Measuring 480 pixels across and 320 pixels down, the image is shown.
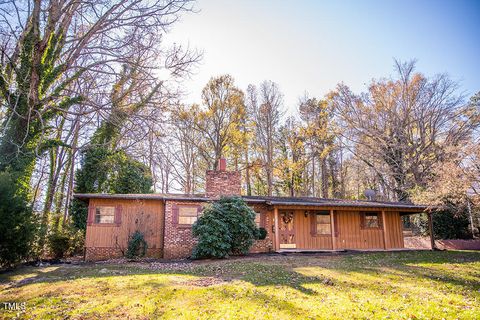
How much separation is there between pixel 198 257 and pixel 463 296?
369 inches

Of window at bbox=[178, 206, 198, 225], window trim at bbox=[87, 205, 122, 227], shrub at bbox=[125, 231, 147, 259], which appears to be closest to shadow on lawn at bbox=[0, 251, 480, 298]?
shrub at bbox=[125, 231, 147, 259]

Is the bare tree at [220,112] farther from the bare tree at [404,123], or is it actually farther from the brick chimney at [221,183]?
the bare tree at [404,123]

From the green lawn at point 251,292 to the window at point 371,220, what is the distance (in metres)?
6.12

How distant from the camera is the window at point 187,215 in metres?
14.9

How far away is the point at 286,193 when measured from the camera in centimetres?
2895

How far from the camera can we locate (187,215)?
49.1ft

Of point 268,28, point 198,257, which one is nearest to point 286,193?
point 198,257

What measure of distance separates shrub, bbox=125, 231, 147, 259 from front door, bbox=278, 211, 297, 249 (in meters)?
6.90

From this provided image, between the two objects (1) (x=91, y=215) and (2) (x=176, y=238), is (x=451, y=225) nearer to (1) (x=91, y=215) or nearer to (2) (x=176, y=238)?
(2) (x=176, y=238)

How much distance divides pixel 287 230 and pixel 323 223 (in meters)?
2.07

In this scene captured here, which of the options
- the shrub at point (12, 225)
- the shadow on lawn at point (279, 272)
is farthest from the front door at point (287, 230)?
the shrub at point (12, 225)

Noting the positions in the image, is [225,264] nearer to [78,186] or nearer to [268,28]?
[268,28]

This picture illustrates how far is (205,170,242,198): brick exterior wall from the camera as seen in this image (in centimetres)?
1570

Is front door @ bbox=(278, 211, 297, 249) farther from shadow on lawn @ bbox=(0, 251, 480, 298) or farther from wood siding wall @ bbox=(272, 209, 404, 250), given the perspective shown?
shadow on lawn @ bbox=(0, 251, 480, 298)
